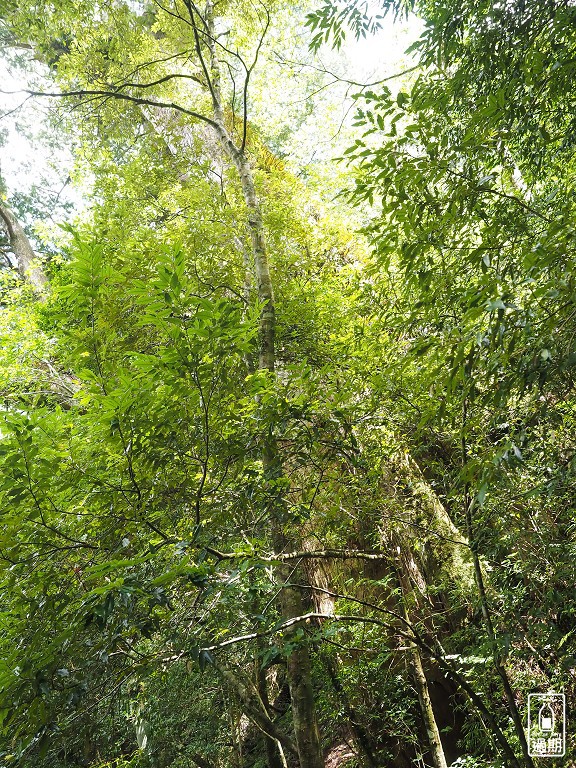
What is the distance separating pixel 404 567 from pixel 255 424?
3147 mm

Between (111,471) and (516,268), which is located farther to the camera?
Result: (111,471)

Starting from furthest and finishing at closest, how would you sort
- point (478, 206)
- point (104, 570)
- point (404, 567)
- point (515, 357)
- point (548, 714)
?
1. point (404, 567)
2. point (548, 714)
3. point (478, 206)
4. point (515, 357)
5. point (104, 570)

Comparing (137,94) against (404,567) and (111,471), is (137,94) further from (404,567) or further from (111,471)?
(404,567)

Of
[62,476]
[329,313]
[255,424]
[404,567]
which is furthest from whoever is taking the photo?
[404,567]

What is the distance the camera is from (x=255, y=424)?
254 centimetres

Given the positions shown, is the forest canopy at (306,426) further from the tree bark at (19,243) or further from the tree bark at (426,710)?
the tree bark at (19,243)

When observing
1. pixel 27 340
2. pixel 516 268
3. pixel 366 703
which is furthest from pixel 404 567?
pixel 27 340
